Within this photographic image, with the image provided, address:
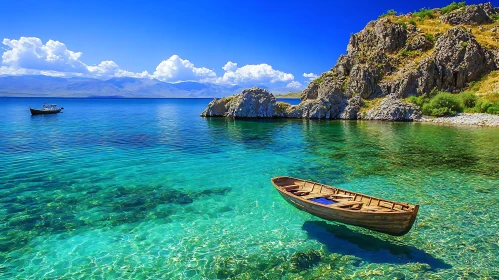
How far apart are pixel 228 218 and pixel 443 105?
6901 cm

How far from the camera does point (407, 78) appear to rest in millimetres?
75188

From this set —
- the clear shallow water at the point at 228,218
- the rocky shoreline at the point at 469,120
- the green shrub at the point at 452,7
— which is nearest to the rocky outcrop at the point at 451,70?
the rocky shoreline at the point at 469,120

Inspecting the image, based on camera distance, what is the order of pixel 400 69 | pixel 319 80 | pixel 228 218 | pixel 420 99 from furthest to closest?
pixel 319 80 → pixel 400 69 → pixel 420 99 → pixel 228 218

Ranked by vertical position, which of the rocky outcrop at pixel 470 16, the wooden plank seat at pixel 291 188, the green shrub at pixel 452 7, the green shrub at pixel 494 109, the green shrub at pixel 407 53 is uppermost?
the green shrub at pixel 452 7

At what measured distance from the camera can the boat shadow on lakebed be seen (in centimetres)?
1258

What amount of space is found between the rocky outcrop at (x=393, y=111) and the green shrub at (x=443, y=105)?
2644 mm

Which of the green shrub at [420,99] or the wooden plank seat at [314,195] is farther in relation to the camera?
the green shrub at [420,99]

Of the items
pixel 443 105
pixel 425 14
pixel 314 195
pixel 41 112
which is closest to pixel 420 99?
pixel 443 105

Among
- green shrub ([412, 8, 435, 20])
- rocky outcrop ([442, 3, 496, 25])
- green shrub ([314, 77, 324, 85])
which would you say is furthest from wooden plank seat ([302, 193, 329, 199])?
green shrub ([412, 8, 435, 20])

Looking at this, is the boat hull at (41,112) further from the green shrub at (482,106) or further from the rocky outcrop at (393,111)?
the green shrub at (482,106)

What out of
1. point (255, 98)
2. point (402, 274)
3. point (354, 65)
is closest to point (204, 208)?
point (402, 274)

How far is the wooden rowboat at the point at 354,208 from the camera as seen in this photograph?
1238cm

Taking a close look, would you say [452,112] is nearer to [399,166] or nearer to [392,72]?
[392,72]

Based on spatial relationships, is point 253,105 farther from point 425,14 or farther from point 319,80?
point 425,14
